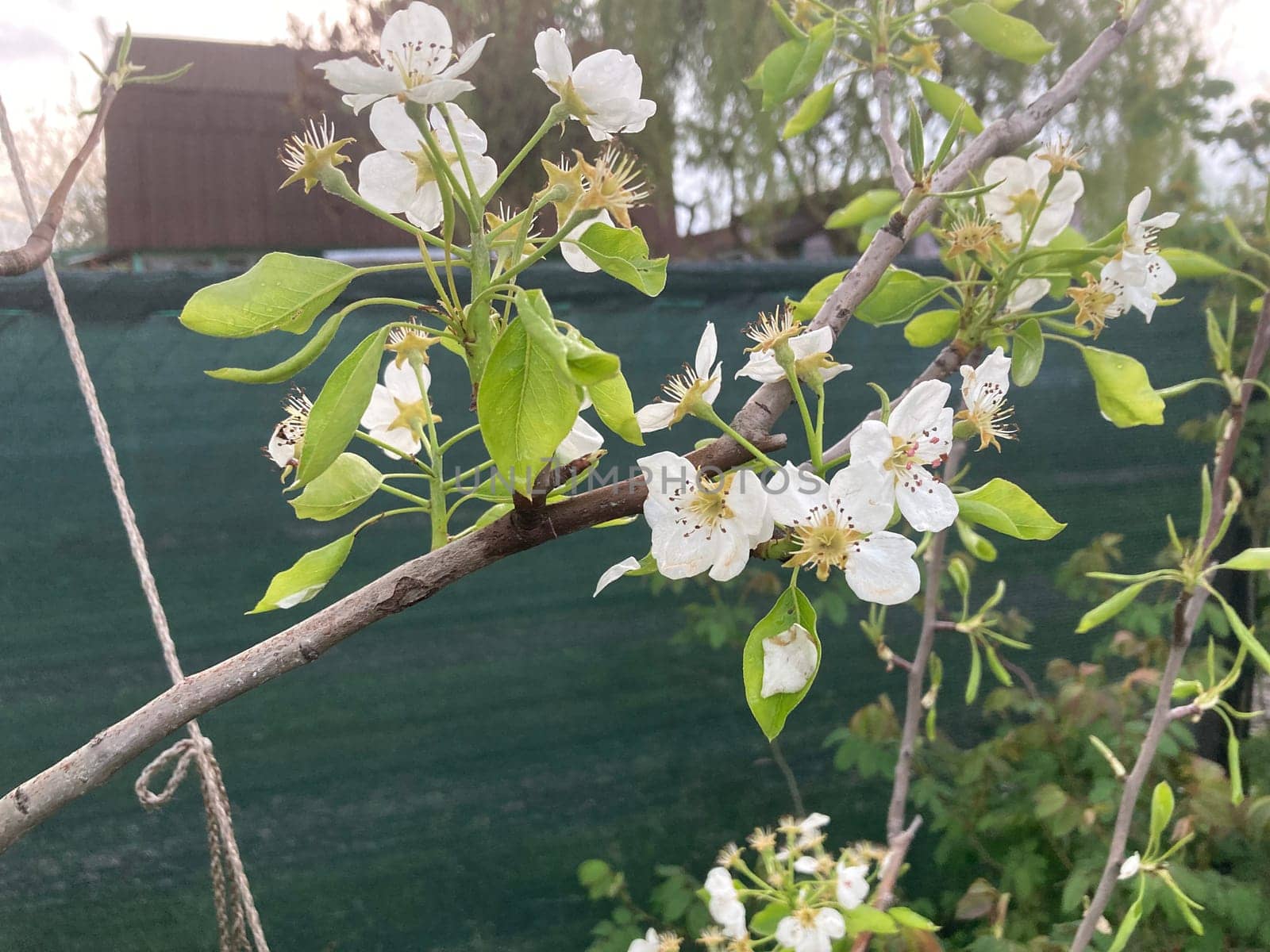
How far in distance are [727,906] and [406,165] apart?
848 millimetres

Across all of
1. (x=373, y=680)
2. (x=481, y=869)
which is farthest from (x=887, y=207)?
(x=481, y=869)

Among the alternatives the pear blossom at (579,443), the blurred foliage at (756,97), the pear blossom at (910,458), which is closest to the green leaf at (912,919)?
the pear blossom at (910,458)

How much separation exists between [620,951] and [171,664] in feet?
3.76

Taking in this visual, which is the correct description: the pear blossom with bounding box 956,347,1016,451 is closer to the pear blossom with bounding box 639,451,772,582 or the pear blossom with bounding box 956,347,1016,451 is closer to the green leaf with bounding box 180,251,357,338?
the pear blossom with bounding box 639,451,772,582

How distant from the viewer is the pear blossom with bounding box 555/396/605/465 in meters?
0.41

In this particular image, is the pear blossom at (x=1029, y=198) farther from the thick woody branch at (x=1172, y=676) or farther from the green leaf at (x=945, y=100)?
the thick woody branch at (x=1172, y=676)

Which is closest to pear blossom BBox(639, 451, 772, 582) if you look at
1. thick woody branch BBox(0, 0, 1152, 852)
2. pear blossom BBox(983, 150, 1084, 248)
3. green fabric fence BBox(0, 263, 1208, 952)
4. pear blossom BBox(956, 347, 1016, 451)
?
thick woody branch BBox(0, 0, 1152, 852)

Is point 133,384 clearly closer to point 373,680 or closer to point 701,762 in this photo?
point 373,680

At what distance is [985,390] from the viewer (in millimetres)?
575

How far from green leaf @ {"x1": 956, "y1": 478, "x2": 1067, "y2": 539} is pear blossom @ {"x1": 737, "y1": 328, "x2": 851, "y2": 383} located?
0.35 feet

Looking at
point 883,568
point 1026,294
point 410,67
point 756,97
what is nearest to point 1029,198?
point 1026,294

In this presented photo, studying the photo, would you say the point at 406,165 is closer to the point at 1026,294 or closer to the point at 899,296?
the point at 899,296

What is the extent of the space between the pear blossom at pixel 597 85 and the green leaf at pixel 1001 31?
0.50 meters

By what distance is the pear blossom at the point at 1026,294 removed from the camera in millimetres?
735
